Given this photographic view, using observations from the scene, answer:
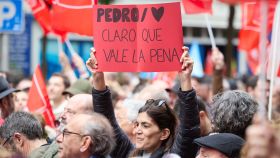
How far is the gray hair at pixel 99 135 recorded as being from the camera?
557 centimetres

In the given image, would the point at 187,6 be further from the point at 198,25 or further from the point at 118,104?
the point at 198,25

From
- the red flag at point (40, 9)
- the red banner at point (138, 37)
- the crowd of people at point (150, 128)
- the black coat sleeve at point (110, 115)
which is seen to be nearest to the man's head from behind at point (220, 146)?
the crowd of people at point (150, 128)

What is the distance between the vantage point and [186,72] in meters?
6.12

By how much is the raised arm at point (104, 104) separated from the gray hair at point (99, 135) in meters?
1.00

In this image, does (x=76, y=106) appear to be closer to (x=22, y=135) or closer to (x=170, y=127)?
(x=22, y=135)

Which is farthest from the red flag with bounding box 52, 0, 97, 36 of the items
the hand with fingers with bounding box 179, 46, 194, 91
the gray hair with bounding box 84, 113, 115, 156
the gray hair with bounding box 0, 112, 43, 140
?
the gray hair with bounding box 84, 113, 115, 156

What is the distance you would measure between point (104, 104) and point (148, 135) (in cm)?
71

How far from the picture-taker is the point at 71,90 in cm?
974

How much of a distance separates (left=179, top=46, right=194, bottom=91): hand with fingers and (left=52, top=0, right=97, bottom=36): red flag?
8.24 ft

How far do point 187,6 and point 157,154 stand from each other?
364cm

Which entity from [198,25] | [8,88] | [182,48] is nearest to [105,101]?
[182,48]

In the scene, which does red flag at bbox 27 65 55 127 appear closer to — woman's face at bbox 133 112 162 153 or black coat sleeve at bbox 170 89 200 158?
woman's face at bbox 133 112 162 153

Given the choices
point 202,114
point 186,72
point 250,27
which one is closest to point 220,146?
point 186,72

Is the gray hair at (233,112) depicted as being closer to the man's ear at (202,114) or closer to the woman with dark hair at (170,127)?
the woman with dark hair at (170,127)
